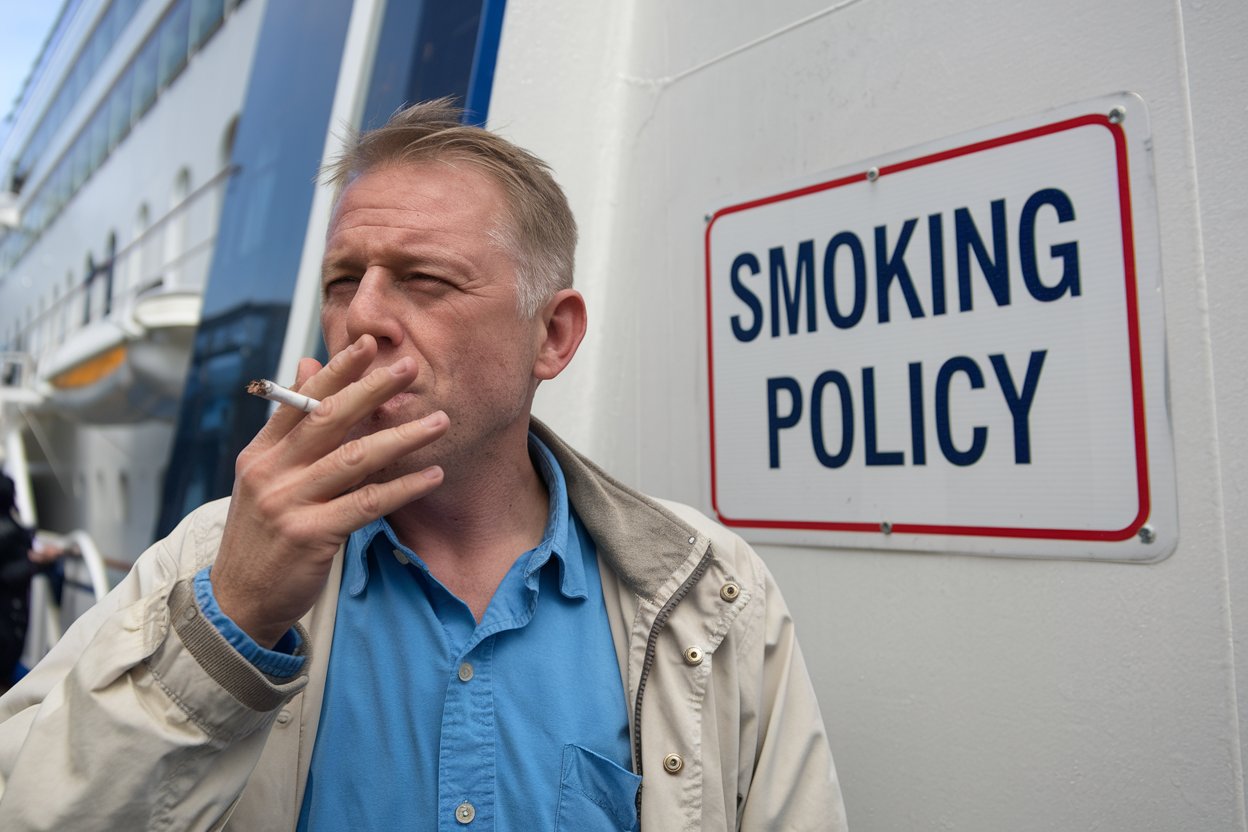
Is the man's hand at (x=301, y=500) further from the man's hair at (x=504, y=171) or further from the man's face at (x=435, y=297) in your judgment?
the man's hair at (x=504, y=171)

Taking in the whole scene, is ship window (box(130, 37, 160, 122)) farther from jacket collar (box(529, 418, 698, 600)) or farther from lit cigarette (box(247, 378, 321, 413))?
lit cigarette (box(247, 378, 321, 413))

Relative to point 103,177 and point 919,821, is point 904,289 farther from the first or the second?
point 103,177

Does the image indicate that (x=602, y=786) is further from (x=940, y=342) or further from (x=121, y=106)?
(x=121, y=106)

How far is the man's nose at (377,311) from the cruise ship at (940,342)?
0.67 m

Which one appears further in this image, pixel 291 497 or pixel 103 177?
pixel 103 177

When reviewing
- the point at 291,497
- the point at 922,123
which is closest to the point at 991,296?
the point at 922,123

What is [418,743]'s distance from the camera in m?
0.99

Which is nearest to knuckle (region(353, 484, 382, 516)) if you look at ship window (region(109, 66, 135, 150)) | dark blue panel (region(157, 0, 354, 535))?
dark blue panel (region(157, 0, 354, 535))

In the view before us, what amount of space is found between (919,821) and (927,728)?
0.13 metres

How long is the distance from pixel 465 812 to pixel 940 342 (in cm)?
90

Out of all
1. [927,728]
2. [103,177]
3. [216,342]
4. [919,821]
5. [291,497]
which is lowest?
[919,821]

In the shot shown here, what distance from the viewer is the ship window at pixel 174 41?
448 centimetres

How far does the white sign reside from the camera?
109cm

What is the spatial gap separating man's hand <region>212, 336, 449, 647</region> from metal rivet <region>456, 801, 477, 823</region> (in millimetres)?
309
